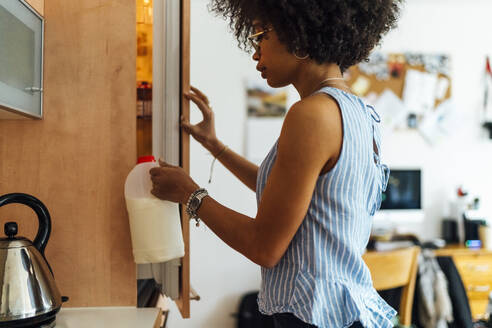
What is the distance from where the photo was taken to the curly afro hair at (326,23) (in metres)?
0.91

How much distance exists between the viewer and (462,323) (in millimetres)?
2533

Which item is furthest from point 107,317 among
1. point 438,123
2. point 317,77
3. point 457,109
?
point 457,109

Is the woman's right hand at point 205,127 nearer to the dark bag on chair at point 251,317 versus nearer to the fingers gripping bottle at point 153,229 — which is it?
the fingers gripping bottle at point 153,229

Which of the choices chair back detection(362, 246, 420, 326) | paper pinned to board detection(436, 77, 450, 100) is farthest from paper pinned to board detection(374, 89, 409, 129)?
chair back detection(362, 246, 420, 326)

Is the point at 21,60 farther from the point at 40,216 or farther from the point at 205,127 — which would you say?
the point at 205,127

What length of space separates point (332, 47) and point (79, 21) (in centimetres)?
71

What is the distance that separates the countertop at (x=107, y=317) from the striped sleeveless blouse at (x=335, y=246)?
0.38 m

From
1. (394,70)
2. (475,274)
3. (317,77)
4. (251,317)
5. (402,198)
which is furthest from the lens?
(394,70)

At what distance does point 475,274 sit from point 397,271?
3.71ft

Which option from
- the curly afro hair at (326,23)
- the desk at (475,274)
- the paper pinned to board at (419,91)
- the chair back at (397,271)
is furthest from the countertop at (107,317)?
the paper pinned to board at (419,91)

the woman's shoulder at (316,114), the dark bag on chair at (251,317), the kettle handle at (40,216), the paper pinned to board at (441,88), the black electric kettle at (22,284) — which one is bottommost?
the dark bag on chair at (251,317)

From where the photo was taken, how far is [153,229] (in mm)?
1165

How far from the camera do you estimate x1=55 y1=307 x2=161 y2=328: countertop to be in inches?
44.3

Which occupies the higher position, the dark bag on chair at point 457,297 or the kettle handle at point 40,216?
the kettle handle at point 40,216
